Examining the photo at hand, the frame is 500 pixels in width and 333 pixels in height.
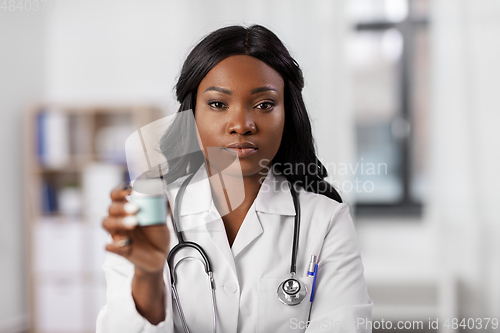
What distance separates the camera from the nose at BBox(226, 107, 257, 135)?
2.13 ft

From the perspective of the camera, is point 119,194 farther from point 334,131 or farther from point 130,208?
point 334,131

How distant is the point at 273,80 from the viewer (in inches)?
27.5

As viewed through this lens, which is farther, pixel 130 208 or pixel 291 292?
pixel 291 292

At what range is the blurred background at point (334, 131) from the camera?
6.84 feet

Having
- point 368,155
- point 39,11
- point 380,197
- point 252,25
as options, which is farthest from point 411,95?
point 39,11

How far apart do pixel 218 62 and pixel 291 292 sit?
40 centimetres

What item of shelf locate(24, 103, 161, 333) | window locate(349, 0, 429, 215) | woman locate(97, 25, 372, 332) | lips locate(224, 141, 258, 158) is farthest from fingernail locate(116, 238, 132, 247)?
window locate(349, 0, 429, 215)

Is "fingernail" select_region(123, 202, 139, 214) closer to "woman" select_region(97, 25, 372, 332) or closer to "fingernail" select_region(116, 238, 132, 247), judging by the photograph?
"fingernail" select_region(116, 238, 132, 247)

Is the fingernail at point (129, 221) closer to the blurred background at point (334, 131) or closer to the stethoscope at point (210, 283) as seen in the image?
the stethoscope at point (210, 283)

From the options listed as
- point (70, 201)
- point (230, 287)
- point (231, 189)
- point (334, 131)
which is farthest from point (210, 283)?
point (70, 201)

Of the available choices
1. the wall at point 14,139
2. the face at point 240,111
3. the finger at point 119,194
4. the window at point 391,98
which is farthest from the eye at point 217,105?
the wall at point 14,139

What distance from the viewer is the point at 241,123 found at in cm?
65

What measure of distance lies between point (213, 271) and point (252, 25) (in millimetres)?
436

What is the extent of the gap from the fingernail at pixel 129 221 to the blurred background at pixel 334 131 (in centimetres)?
155
